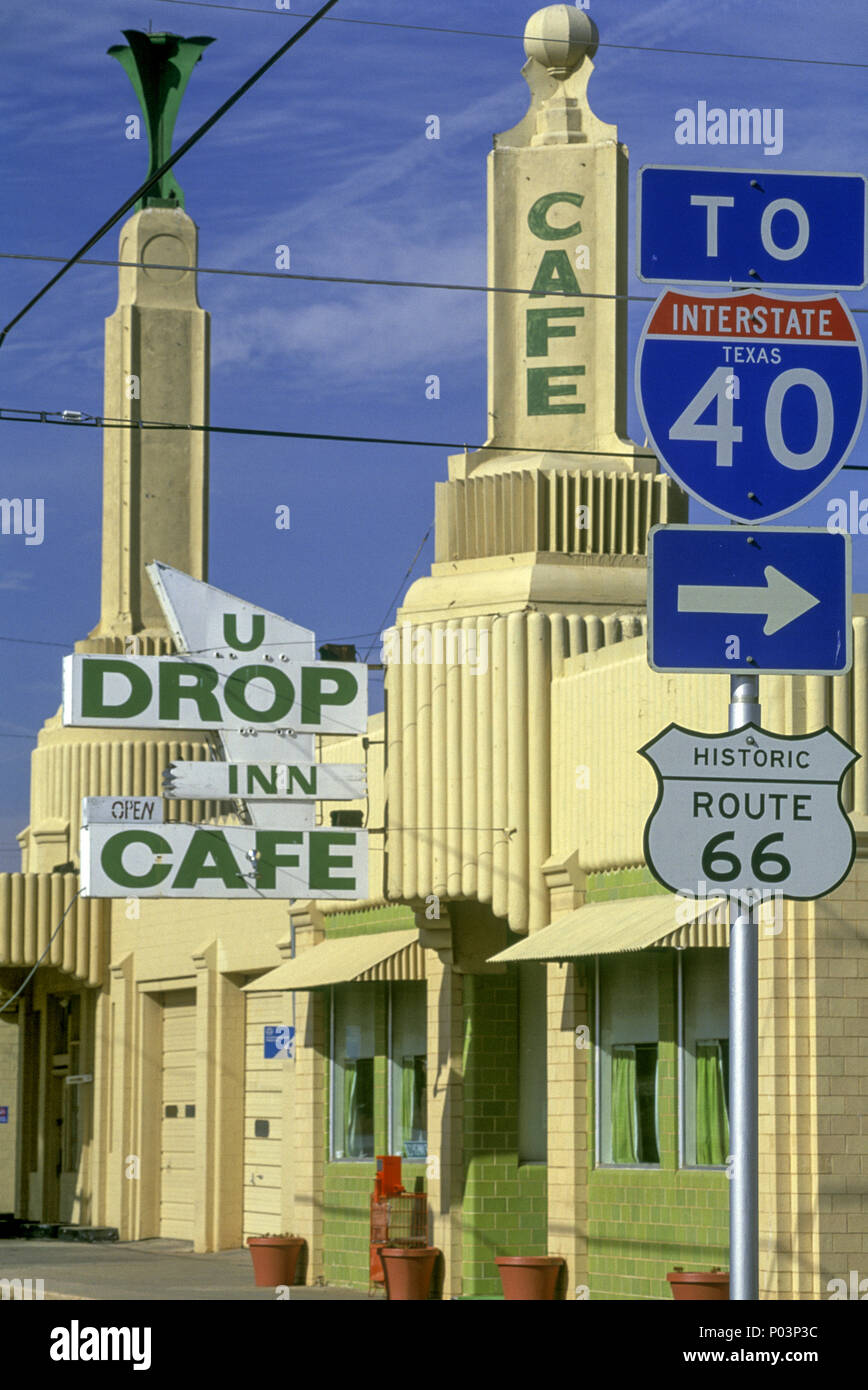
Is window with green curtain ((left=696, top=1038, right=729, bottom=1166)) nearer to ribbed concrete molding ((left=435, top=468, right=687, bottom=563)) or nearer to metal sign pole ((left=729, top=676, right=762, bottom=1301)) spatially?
ribbed concrete molding ((left=435, top=468, right=687, bottom=563))

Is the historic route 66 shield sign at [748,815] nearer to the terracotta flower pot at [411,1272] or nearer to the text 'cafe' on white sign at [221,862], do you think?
the terracotta flower pot at [411,1272]

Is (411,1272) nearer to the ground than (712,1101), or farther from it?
nearer to the ground

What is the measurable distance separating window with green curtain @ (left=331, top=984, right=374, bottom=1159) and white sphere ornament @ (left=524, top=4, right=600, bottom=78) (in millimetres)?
10050

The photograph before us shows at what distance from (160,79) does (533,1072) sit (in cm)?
2772

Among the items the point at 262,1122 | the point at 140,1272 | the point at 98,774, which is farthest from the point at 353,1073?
the point at 98,774

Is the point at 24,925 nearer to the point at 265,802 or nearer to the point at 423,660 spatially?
the point at 265,802

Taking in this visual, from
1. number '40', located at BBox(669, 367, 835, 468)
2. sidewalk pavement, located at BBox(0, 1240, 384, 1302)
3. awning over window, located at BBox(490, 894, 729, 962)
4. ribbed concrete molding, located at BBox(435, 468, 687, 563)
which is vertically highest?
ribbed concrete molding, located at BBox(435, 468, 687, 563)

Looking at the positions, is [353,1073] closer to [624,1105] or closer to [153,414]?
[624,1105]

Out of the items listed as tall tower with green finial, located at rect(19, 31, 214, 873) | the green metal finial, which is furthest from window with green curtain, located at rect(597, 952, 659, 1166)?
the green metal finial

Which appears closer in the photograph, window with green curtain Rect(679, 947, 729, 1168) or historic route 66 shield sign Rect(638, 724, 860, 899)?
historic route 66 shield sign Rect(638, 724, 860, 899)

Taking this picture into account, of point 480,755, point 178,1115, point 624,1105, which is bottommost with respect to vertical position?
point 178,1115

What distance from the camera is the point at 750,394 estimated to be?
8297 mm

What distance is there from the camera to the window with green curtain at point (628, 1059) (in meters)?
19.0

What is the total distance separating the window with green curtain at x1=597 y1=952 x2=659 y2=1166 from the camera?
62.2 ft
